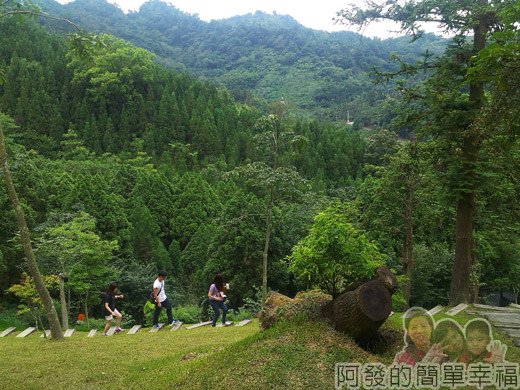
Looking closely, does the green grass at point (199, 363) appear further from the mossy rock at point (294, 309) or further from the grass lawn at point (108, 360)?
the mossy rock at point (294, 309)

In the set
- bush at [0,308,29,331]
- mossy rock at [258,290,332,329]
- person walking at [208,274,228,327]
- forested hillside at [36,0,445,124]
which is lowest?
bush at [0,308,29,331]

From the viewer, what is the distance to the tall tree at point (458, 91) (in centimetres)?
1058

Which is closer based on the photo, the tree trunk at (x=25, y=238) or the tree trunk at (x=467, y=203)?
the tree trunk at (x=25, y=238)

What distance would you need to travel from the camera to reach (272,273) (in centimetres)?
2853

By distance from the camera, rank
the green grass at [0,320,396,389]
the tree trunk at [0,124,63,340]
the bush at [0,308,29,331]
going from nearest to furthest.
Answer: the green grass at [0,320,396,389]
the tree trunk at [0,124,63,340]
the bush at [0,308,29,331]

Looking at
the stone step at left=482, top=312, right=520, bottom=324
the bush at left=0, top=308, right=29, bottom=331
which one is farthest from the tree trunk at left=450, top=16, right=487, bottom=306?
the bush at left=0, top=308, right=29, bottom=331

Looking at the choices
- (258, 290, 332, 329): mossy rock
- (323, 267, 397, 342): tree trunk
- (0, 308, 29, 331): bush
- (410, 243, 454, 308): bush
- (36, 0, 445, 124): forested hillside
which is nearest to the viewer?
(323, 267, 397, 342): tree trunk

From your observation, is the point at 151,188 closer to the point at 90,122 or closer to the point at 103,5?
the point at 90,122

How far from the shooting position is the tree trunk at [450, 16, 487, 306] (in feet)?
35.3

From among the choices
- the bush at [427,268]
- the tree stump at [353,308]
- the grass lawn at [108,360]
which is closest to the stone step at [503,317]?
the tree stump at [353,308]

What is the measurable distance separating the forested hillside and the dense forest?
4872cm

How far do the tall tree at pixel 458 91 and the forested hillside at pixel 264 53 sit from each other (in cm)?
9669

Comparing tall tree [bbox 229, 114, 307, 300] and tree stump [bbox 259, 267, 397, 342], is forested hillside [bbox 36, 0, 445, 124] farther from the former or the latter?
tree stump [bbox 259, 267, 397, 342]

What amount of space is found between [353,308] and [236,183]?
44083mm
